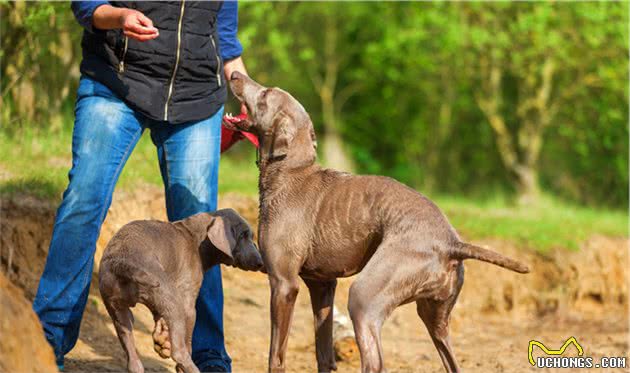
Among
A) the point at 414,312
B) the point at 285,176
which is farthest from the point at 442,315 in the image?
the point at 414,312

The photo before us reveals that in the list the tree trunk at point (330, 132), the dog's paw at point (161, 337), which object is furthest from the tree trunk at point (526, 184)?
the dog's paw at point (161, 337)

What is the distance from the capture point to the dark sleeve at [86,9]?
6.39m

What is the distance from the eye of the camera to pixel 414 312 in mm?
11414

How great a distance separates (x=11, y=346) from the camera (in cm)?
510

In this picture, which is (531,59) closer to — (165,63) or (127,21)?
(165,63)

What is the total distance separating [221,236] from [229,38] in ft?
5.39

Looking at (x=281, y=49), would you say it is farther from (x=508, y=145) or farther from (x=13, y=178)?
(x=13, y=178)

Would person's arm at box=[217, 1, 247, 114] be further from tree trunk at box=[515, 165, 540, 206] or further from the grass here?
tree trunk at box=[515, 165, 540, 206]

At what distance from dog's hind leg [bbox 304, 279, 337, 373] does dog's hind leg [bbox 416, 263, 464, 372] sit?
0.67 metres

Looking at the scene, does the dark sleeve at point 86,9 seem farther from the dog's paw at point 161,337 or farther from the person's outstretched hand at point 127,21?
the dog's paw at point 161,337

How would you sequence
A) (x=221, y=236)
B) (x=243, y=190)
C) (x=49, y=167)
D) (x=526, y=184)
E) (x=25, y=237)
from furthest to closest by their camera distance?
(x=526, y=184) < (x=243, y=190) < (x=49, y=167) < (x=25, y=237) < (x=221, y=236)

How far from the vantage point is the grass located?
9.98 m

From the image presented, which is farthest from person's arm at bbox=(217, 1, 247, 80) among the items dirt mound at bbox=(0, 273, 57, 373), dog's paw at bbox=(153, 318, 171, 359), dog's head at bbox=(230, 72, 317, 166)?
dirt mound at bbox=(0, 273, 57, 373)

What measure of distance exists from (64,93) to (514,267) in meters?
7.67
